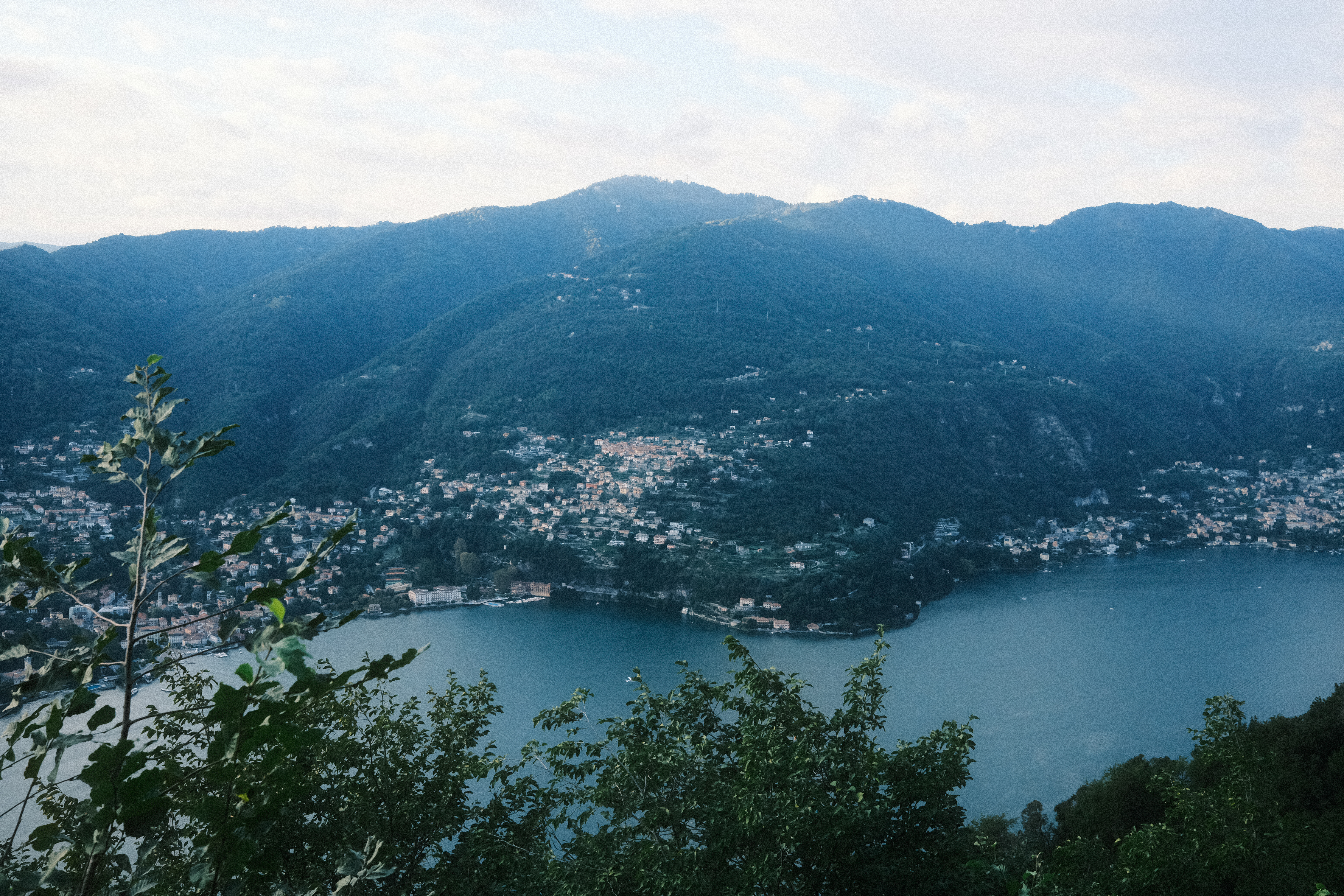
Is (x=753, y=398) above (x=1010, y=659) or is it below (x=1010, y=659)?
above

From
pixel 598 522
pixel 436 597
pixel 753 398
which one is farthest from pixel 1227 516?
pixel 436 597

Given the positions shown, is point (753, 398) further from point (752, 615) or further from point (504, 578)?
point (752, 615)

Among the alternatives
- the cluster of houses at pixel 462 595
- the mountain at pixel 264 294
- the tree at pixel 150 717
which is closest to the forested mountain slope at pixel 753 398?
the mountain at pixel 264 294

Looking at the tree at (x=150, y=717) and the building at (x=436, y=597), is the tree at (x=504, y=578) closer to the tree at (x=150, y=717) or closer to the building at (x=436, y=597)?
the building at (x=436, y=597)

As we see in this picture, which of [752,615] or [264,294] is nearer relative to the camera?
[752,615]

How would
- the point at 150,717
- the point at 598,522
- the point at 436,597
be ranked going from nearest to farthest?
1. the point at 150,717
2. the point at 436,597
3. the point at 598,522

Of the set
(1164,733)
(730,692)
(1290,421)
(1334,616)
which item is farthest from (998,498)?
(730,692)

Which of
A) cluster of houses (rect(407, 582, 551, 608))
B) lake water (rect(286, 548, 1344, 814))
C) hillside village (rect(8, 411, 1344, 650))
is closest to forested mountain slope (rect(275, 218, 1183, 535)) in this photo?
hillside village (rect(8, 411, 1344, 650))
